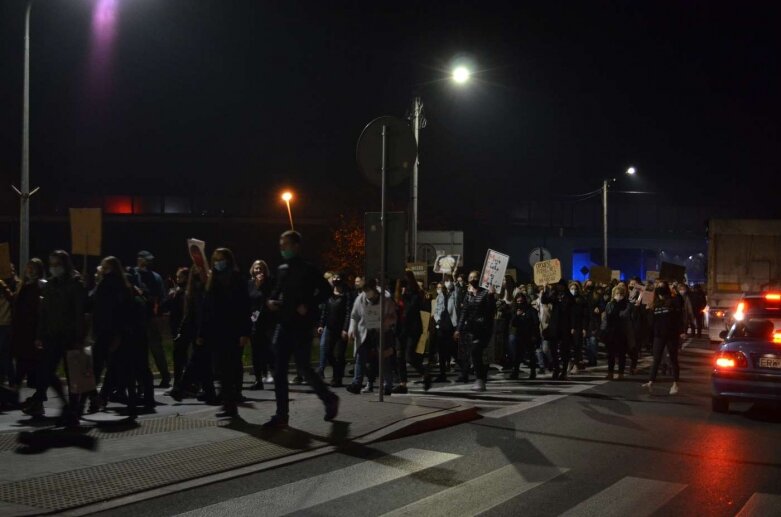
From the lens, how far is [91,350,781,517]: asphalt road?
19.7 ft

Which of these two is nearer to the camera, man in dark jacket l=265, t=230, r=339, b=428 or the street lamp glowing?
man in dark jacket l=265, t=230, r=339, b=428

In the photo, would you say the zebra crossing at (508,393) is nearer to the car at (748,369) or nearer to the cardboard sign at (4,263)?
the car at (748,369)

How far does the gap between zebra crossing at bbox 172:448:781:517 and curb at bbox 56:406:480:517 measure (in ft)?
1.54

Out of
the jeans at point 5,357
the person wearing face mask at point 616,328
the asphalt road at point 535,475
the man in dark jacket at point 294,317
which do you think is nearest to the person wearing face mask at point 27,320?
the jeans at point 5,357

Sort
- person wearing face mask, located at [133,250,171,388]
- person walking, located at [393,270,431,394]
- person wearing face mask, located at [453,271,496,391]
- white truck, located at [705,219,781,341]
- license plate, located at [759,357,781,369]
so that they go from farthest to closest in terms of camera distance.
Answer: white truck, located at [705,219,781,341] → person walking, located at [393,270,431,394] → person wearing face mask, located at [453,271,496,391] → person wearing face mask, located at [133,250,171,388] → license plate, located at [759,357,781,369]

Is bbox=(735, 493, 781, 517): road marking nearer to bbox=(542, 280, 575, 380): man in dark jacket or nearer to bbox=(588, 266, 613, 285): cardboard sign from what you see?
bbox=(542, 280, 575, 380): man in dark jacket

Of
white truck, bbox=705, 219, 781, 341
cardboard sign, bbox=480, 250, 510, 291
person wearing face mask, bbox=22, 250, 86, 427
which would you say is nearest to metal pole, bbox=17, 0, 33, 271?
cardboard sign, bbox=480, 250, 510, 291

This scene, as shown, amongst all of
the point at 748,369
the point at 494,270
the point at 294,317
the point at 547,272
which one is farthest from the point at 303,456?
→ the point at 547,272

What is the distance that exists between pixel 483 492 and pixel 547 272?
12.7m

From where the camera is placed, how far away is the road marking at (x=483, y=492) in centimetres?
587

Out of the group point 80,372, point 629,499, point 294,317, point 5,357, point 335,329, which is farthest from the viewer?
point 335,329

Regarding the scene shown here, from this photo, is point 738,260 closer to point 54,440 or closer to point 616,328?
point 616,328

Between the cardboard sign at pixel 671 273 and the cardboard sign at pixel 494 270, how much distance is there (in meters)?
14.9

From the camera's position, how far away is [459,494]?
634cm
